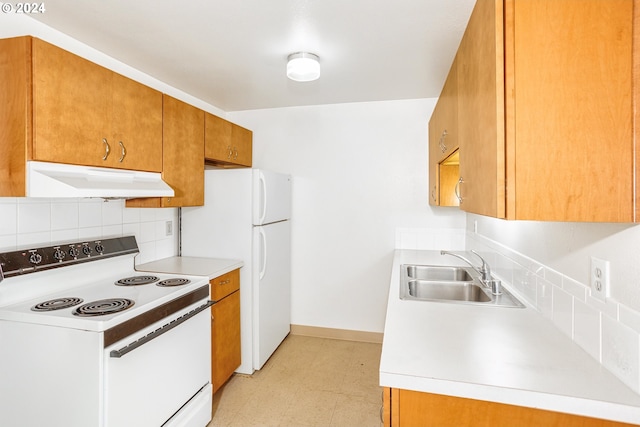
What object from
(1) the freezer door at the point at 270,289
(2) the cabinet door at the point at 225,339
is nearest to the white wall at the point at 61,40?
(1) the freezer door at the point at 270,289

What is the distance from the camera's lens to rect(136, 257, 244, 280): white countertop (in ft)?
7.76

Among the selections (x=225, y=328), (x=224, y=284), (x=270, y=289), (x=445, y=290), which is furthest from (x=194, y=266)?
(x=445, y=290)

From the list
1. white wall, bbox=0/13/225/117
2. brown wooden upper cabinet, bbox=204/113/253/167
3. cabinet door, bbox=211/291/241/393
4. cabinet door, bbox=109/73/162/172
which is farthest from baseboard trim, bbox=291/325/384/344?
white wall, bbox=0/13/225/117

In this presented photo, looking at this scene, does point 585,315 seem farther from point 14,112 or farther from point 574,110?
point 14,112

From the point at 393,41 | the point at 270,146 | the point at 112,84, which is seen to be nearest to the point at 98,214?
the point at 112,84

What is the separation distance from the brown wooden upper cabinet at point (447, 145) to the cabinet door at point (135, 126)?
5.91 feet

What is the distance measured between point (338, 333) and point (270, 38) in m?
2.73

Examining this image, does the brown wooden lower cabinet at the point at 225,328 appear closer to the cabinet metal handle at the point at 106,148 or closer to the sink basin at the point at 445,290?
the cabinet metal handle at the point at 106,148

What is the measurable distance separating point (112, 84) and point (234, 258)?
1471 millimetres

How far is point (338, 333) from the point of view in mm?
3465

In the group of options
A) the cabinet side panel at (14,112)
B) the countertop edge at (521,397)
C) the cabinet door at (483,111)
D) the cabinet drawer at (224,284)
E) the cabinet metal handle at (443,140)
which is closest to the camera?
the countertop edge at (521,397)

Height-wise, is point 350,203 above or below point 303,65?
below

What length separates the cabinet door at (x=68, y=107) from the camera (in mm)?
1490

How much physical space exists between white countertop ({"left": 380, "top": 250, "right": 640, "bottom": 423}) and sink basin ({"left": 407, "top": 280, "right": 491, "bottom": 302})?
1.90ft
